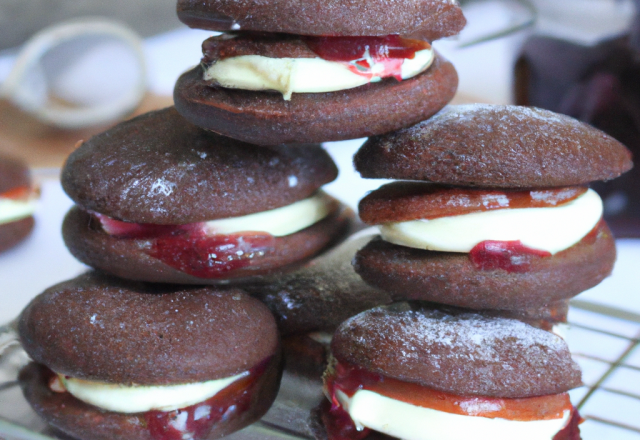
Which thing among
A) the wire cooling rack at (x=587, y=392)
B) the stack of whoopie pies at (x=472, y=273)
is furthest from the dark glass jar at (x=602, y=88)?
the stack of whoopie pies at (x=472, y=273)

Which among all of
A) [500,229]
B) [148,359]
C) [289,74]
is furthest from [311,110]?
[148,359]

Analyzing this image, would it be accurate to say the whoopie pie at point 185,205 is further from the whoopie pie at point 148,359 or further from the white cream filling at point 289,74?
the white cream filling at point 289,74

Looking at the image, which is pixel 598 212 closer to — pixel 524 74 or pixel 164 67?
pixel 524 74

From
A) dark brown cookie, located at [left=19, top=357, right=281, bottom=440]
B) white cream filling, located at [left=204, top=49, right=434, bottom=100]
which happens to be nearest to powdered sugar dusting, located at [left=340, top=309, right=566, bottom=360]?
dark brown cookie, located at [left=19, top=357, right=281, bottom=440]

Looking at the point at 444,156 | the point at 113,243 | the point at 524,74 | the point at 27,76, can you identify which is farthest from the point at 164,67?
the point at 444,156

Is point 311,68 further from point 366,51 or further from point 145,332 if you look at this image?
point 145,332
